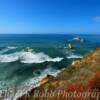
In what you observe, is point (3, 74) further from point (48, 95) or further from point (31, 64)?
point (48, 95)

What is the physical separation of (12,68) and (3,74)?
4.34 m

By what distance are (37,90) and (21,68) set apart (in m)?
20.9

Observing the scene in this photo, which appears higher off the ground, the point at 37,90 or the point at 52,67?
the point at 37,90

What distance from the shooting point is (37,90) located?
1398 centimetres

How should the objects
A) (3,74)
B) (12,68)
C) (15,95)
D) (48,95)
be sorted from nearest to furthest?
(48,95) < (15,95) < (3,74) < (12,68)

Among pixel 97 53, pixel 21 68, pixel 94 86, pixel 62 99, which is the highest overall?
pixel 97 53

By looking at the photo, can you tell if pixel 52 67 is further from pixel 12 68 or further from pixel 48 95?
pixel 48 95

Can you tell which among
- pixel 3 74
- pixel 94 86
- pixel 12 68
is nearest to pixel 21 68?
pixel 12 68

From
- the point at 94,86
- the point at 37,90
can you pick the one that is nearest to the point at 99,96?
the point at 94,86

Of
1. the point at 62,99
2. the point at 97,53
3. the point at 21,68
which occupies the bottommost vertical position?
the point at 21,68

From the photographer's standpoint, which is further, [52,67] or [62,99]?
[52,67]

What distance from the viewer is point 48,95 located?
13203 mm

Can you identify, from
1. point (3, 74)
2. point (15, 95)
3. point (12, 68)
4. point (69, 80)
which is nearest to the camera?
point (69, 80)

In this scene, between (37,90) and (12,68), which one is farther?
(12,68)
